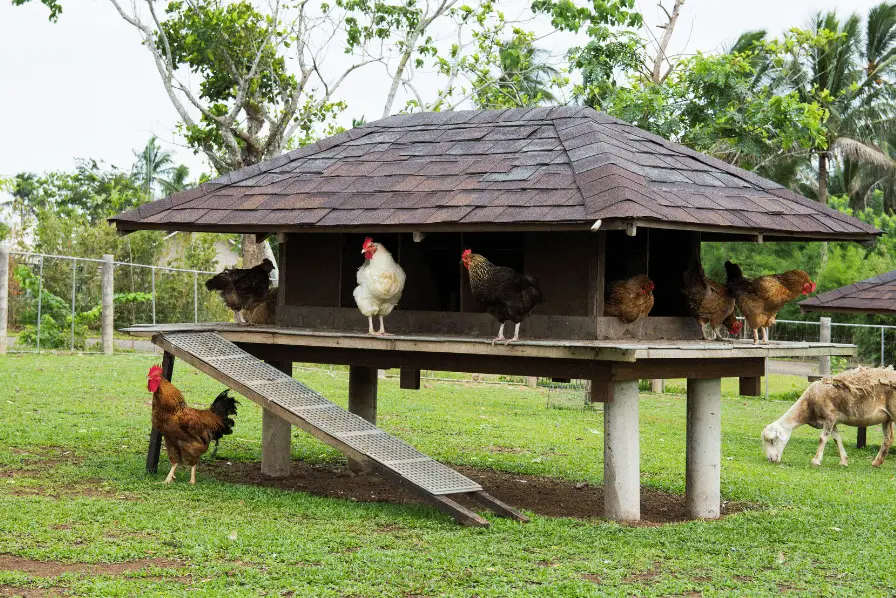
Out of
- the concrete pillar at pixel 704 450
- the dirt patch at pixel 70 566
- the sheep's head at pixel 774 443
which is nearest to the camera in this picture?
the dirt patch at pixel 70 566

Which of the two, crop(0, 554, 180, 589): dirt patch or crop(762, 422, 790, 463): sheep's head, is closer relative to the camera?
crop(0, 554, 180, 589): dirt patch

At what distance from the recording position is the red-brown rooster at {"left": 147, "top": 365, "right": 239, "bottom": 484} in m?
10.7

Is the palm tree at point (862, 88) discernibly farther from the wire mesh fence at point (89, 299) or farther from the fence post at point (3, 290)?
the fence post at point (3, 290)

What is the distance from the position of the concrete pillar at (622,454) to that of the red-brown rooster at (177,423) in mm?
4107

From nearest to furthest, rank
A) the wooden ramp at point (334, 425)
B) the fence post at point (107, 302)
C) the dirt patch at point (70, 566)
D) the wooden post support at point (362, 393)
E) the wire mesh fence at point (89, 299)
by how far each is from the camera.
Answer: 1. the dirt patch at point (70, 566)
2. the wooden ramp at point (334, 425)
3. the wooden post support at point (362, 393)
4. the fence post at point (107, 302)
5. the wire mesh fence at point (89, 299)

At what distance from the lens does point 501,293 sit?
9625 millimetres

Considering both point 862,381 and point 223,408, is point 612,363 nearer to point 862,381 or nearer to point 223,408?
point 223,408

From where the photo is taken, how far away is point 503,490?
39.4 ft

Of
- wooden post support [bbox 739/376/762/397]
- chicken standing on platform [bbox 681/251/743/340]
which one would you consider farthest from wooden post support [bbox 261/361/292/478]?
wooden post support [bbox 739/376/762/397]

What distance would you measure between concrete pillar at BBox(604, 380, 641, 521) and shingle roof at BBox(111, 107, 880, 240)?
1.72 metres

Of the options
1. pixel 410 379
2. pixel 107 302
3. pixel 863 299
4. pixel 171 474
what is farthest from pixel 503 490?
pixel 107 302

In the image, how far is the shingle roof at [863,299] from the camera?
56.9ft

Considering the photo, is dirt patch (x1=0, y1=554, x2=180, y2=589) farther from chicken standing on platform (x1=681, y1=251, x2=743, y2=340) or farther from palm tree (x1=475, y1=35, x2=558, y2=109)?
palm tree (x1=475, y1=35, x2=558, y2=109)

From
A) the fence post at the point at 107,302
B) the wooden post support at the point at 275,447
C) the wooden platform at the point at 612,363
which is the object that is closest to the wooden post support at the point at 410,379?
the wooden platform at the point at 612,363
